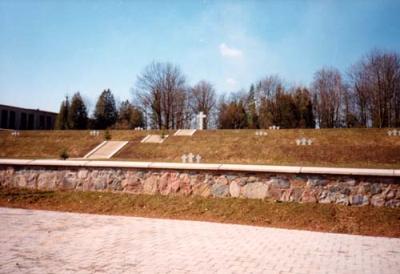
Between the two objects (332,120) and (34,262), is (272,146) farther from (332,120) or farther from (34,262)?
(332,120)

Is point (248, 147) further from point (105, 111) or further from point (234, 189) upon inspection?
point (105, 111)

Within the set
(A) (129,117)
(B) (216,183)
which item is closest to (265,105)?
(A) (129,117)

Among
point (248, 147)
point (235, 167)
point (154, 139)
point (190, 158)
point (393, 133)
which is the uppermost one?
point (393, 133)

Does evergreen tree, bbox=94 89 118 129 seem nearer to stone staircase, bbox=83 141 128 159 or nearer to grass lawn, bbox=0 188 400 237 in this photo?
stone staircase, bbox=83 141 128 159

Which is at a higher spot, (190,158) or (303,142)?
(303,142)

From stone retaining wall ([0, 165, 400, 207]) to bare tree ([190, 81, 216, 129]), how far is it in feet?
161

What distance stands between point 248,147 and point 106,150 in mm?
10565

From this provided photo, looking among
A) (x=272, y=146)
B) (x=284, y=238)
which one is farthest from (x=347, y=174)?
(x=272, y=146)

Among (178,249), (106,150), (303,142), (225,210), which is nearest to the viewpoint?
(178,249)

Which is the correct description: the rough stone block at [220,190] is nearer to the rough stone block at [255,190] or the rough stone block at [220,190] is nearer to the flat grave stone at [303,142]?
the rough stone block at [255,190]

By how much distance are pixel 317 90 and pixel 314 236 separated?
45700 mm

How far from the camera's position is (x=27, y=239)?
18.4ft

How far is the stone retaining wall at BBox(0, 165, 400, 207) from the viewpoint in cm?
730

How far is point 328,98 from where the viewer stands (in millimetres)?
47062
